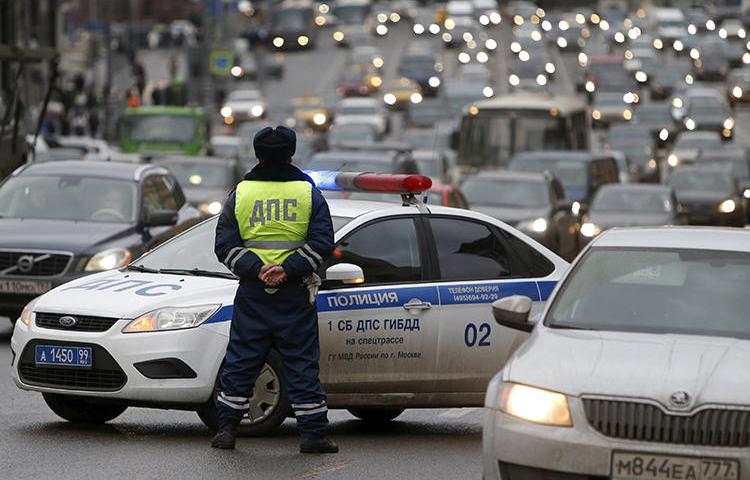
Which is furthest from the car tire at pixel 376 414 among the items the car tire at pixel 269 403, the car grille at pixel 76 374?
the car grille at pixel 76 374

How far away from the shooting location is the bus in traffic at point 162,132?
37375 millimetres

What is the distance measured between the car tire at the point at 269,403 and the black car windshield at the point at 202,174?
19.1m

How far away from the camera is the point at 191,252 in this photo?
12117 millimetres

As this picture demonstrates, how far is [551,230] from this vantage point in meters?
26.9

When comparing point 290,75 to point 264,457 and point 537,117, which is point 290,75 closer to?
point 537,117

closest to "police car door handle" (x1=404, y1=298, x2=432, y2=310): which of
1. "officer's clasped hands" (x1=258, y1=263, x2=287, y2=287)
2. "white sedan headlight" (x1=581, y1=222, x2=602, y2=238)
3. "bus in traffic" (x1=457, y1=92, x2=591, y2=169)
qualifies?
"officer's clasped hands" (x1=258, y1=263, x2=287, y2=287)

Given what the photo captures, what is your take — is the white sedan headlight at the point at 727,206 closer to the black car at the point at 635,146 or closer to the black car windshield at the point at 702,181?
the black car windshield at the point at 702,181

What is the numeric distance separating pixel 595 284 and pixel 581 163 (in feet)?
83.5

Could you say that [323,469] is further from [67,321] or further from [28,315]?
[28,315]

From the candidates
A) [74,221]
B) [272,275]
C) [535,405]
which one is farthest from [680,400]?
[74,221]

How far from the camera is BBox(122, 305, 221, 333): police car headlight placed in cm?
1109

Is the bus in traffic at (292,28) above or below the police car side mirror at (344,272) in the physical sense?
below

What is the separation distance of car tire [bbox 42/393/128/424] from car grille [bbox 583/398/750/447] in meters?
4.24

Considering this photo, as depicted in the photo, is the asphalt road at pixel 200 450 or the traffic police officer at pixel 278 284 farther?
the traffic police officer at pixel 278 284
